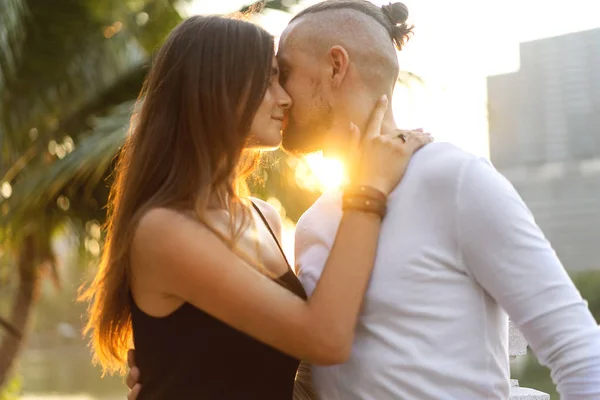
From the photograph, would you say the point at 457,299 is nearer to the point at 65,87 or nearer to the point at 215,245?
the point at 215,245

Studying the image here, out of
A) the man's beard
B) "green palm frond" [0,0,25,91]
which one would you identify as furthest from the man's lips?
"green palm frond" [0,0,25,91]

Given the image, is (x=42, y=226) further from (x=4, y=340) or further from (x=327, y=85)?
(x=327, y=85)

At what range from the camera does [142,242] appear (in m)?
1.64

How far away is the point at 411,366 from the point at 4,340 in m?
6.60

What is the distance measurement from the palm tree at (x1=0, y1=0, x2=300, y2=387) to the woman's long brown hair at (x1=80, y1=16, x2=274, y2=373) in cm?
448

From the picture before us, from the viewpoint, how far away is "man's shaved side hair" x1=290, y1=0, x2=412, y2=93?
1.94m

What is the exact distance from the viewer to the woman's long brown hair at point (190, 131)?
1722 mm

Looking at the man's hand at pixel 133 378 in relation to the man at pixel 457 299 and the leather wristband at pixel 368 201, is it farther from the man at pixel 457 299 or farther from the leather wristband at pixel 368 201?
the leather wristband at pixel 368 201

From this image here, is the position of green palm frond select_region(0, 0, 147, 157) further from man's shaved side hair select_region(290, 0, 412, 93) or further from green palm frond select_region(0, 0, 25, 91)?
man's shaved side hair select_region(290, 0, 412, 93)

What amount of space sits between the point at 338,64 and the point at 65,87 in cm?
540

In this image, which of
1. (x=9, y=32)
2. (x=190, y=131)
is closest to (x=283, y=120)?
Answer: (x=190, y=131)

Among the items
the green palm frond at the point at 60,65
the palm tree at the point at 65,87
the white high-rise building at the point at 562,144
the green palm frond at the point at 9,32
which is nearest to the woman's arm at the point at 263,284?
the green palm frond at the point at 9,32

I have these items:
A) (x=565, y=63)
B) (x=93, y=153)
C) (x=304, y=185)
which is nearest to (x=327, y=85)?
(x=93, y=153)

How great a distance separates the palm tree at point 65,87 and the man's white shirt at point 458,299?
4.84 meters
